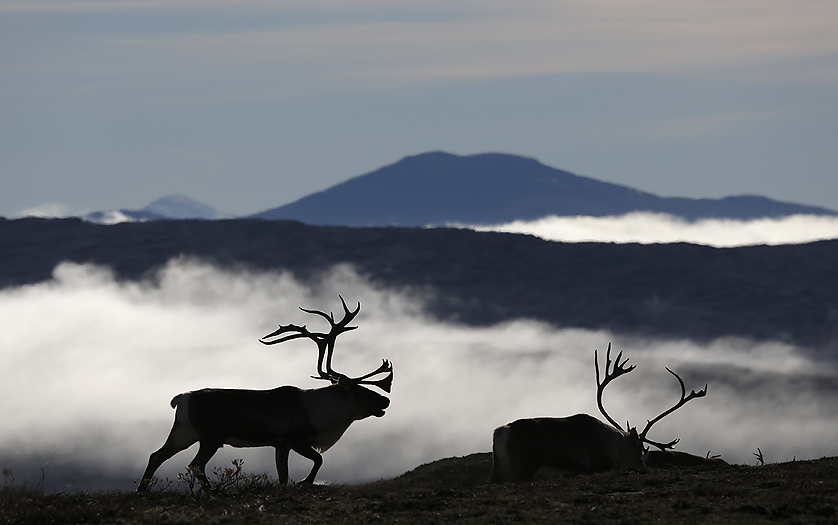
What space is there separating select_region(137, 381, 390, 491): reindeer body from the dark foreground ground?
1.35m

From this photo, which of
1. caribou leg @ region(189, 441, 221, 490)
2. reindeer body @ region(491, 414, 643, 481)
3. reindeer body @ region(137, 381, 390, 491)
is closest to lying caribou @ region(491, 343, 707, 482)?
reindeer body @ region(491, 414, 643, 481)

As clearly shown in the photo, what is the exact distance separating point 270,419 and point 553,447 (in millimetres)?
5641

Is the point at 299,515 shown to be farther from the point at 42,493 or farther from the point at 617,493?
the point at 617,493

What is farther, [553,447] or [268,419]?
[553,447]

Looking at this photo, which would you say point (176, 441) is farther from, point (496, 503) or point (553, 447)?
point (553, 447)

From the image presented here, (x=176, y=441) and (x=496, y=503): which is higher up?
(x=176, y=441)

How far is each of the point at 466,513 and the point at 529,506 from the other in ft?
3.85

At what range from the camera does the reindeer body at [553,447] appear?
2198 centimetres

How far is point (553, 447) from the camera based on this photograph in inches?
877

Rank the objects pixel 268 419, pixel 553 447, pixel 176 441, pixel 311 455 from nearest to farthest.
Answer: pixel 176 441, pixel 268 419, pixel 311 455, pixel 553 447

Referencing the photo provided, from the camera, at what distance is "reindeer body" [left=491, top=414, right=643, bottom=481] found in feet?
72.1

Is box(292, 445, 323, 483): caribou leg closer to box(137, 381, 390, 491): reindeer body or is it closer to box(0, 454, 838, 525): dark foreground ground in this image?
box(137, 381, 390, 491): reindeer body

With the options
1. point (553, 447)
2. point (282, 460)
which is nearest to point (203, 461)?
point (282, 460)

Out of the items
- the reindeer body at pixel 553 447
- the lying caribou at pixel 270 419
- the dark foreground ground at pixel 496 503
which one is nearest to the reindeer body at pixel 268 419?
the lying caribou at pixel 270 419
